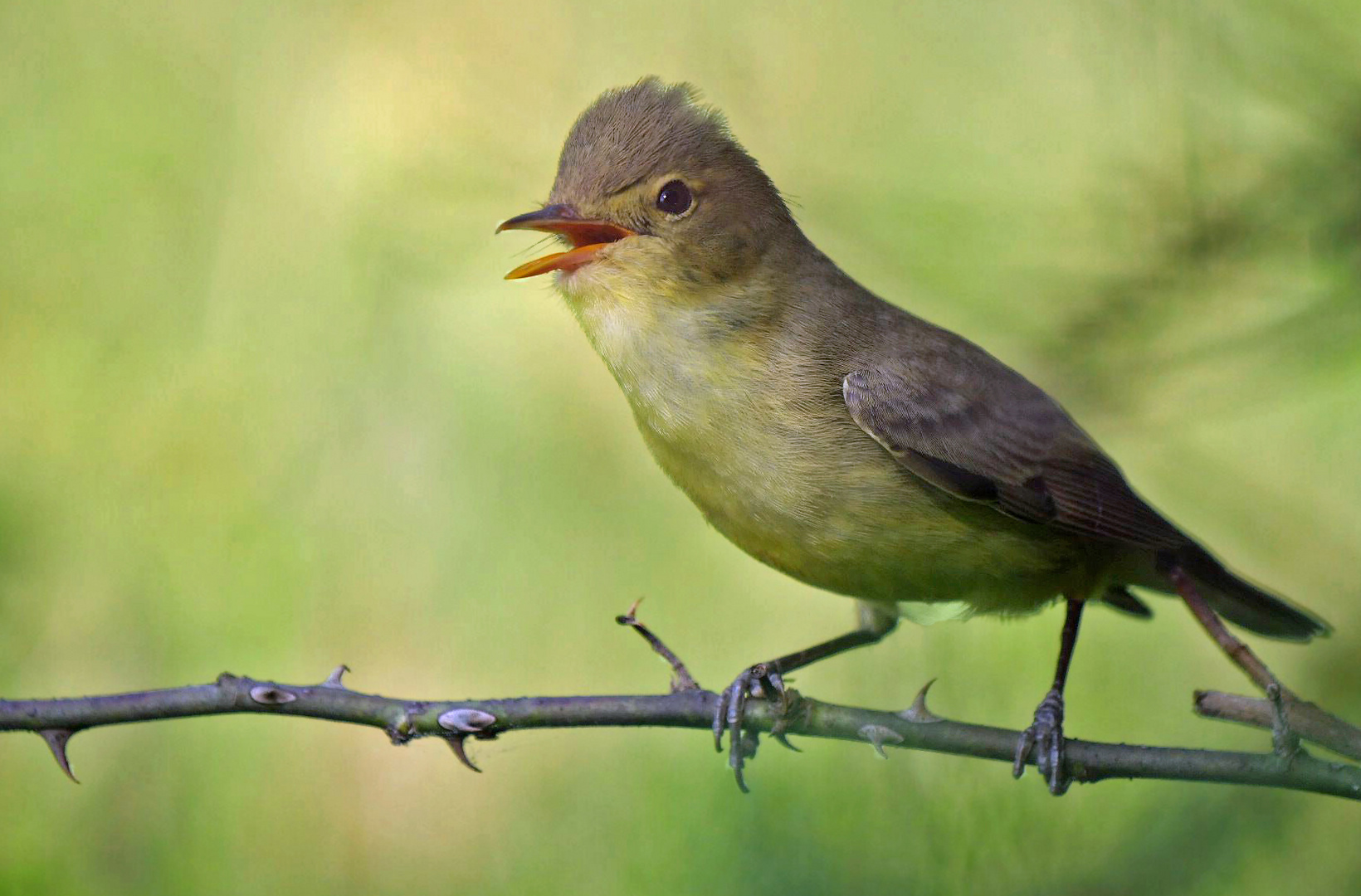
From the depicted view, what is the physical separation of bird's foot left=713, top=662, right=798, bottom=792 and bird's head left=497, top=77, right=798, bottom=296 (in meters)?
0.94

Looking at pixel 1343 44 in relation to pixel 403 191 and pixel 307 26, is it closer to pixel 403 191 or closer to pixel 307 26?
pixel 403 191

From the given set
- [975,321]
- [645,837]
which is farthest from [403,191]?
[645,837]

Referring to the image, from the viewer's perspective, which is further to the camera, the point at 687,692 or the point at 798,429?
the point at 798,429

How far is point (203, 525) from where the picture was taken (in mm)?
4840

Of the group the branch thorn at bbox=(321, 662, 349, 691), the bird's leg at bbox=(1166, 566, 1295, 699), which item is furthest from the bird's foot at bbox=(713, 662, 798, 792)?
the bird's leg at bbox=(1166, 566, 1295, 699)

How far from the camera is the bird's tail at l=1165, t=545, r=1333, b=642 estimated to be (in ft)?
11.9

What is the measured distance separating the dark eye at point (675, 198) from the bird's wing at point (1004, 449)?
1.95 feet

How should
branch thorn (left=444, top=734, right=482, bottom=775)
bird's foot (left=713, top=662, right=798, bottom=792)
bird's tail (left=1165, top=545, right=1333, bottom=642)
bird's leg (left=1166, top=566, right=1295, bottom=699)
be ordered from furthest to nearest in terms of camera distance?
bird's tail (left=1165, top=545, right=1333, bottom=642) → bird's foot (left=713, top=662, right=798, bottom=792) → bird's leg (left=1166, top=566, right=1295, bottom=699) → branch thorn (left=444, top=734, right=482, bottom=775)

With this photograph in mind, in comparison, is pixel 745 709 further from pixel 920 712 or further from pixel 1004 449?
pixel 1004 449

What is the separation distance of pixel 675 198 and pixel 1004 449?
1065 millimetres

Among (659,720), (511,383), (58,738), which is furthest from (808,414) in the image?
(511,383)

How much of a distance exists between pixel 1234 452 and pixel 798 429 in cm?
251

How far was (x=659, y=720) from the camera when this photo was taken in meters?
2.34

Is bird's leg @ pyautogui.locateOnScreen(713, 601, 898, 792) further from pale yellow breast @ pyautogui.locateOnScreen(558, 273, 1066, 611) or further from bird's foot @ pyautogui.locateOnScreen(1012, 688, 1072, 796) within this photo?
bird's foot @ pyautogui.locateOnScreen(1012, 688, 1072, 796)
